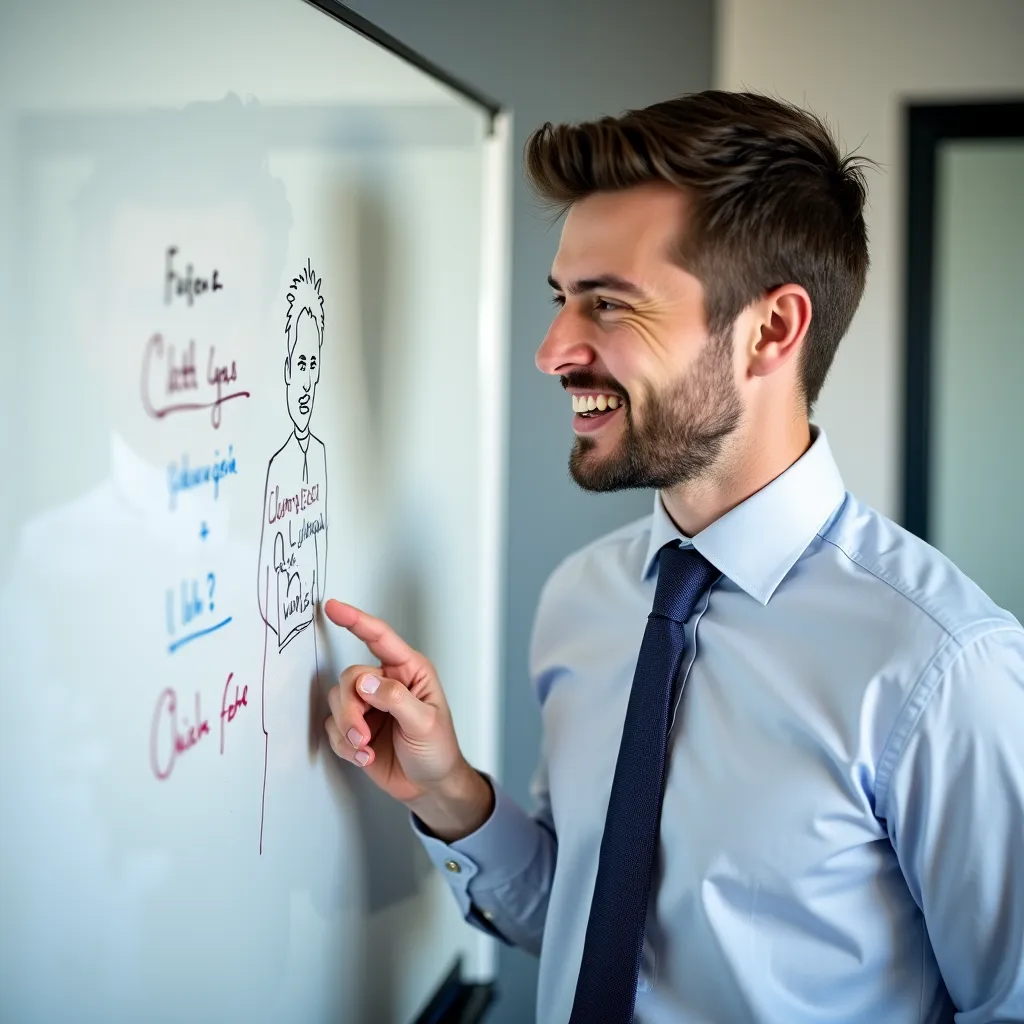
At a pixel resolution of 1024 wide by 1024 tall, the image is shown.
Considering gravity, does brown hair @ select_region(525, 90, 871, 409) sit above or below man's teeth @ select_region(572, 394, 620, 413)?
above

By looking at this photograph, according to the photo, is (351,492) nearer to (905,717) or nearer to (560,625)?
(560,625)

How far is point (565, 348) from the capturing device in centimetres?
111

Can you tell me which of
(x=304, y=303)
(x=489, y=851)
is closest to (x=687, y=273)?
(x=304, y=303)

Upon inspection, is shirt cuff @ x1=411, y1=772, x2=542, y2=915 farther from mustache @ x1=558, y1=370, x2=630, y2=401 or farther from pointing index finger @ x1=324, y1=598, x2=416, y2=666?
mustache @ x1=558, y1=370, x2=630, y2=401

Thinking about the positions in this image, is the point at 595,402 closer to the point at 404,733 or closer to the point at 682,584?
the point at 682,584

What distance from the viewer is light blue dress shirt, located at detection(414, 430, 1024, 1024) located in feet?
3.11

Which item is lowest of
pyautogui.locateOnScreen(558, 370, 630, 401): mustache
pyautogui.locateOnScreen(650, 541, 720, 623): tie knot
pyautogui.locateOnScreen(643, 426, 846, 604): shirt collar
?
pyautogui.locateOnScreen(650, 541, 720, 623): tie knot

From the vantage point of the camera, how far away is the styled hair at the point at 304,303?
923 mm

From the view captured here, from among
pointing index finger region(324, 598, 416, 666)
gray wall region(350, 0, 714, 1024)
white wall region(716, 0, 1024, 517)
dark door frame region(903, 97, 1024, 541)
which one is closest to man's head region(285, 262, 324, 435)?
pointing index finger region(324, 598, 416, 666)

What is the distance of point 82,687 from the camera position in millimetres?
665

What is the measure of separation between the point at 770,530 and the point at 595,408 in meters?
0.22

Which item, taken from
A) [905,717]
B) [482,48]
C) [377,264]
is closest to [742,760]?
[905,717]

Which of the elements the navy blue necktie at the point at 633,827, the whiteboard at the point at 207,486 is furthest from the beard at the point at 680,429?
the whiteboard at the point at 207,486

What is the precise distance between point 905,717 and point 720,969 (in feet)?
0.98
